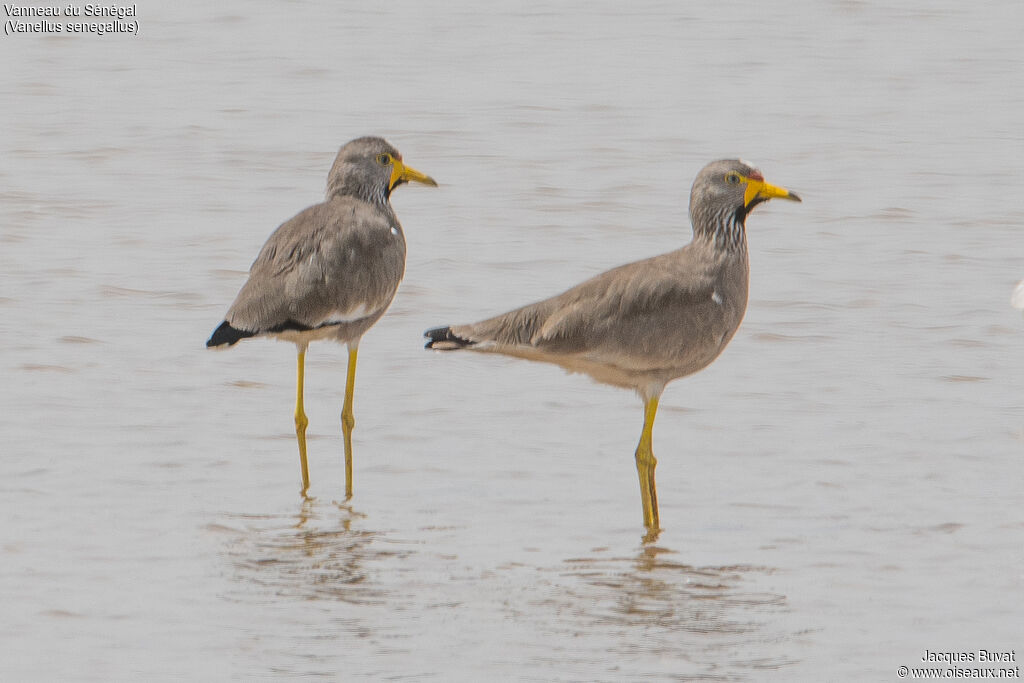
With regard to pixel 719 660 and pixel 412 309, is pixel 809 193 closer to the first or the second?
pixel 412 309

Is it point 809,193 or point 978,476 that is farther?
point 809,193

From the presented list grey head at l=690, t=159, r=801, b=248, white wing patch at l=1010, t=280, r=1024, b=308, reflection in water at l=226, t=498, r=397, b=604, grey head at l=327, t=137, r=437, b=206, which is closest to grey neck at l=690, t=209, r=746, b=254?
grey head at l=690, t=159, r=801, b=248

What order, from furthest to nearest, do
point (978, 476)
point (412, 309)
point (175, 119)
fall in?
point (175, 119)
point (412, 309)
point (978, 476)

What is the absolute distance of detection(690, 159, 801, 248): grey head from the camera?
8.25 meters

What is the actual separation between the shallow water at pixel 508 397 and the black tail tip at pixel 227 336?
0.55 m

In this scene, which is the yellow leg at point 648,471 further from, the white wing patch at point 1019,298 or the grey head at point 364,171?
the white wing patch at point 1019,298

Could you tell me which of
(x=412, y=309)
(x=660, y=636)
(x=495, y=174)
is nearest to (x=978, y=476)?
(x=660, y=636)

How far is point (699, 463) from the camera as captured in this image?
8.73 metres

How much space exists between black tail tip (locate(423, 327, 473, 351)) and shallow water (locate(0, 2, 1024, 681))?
2.19 feet

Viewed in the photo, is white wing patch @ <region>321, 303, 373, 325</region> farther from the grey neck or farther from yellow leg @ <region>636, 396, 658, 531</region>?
the grey neck

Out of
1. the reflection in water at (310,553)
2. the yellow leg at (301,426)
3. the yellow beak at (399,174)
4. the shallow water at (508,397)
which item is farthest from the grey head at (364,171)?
the reflection in water at (310,553)

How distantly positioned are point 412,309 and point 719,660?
5601mm

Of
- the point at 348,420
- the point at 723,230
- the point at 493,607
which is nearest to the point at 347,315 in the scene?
the point at 348,420

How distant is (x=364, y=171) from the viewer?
9234 mm
